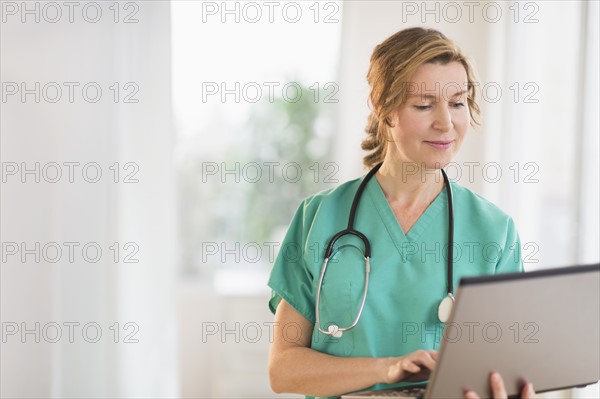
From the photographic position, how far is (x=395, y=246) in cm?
142

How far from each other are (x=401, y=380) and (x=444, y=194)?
440 mm

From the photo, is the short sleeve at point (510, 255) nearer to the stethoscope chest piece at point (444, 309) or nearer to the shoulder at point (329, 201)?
the stethoscope chest piece at point (444, 309)

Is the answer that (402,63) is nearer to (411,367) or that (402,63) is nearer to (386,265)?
(386,265)

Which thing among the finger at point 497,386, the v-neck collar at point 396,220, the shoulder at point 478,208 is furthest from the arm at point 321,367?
the shoulder at point 478,208

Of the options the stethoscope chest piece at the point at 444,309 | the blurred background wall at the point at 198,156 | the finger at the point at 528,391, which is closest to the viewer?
the finger at the point at 528,391

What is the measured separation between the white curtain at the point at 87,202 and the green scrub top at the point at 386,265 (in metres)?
1.16

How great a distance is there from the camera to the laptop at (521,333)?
37.4 inches

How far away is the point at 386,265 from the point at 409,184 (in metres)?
0.18

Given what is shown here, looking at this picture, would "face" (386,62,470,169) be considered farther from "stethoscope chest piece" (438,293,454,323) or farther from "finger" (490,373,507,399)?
"finger" (490,373,507,399)

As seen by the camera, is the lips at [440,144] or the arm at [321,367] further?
the lips at [440,144]

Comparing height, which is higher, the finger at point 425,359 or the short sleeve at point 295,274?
the short sleeve at point 295,274

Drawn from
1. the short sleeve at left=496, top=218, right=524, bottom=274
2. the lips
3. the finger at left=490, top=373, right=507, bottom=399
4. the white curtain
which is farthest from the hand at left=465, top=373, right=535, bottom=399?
the white curtain

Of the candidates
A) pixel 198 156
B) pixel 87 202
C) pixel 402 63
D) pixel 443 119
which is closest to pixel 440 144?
pixel 443 119

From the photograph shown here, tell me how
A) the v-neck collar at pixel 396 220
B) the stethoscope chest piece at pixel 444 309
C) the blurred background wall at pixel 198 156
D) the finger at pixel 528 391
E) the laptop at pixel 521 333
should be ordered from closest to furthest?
1. the laptop at pixel 521 333
2. the finger at pixel 528 391
3. the stethoscope chest piece at pixel 444 309
4. the v-neck collar at pixel 396 220
5. the blurred background wall at pixel 198 156
